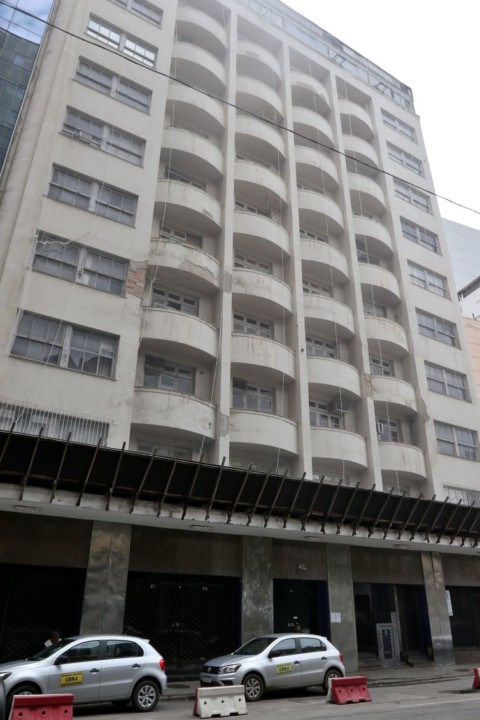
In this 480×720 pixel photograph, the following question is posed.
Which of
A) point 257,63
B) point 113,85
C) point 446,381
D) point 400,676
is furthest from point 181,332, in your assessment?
point 257,63

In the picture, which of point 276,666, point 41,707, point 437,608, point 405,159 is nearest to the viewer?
point 41,707

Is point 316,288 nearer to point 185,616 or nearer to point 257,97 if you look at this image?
point 257,97

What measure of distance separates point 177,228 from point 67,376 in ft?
31.2

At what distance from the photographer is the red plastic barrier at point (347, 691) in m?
12.3

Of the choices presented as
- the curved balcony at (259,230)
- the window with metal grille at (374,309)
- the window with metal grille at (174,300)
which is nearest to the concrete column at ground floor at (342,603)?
the window with metal grille at (174,300)

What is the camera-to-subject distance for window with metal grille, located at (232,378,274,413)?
72.3ft

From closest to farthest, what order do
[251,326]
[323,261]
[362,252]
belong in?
[251,326]
[323,261]
[362,252]

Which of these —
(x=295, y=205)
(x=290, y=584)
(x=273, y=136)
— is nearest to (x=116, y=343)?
(x=290, y=584)

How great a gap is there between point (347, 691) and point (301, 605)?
802 centimetres

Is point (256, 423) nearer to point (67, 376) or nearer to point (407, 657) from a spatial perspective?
point (67, 376)

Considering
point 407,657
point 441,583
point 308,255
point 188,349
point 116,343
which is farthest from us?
point 308,255

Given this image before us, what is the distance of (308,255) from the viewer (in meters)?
26.0

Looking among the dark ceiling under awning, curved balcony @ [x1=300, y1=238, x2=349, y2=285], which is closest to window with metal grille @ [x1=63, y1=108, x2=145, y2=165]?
curved balcony @ [x1=300, y1=238, x2=349, y2=285]

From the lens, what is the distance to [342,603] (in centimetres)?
2036
